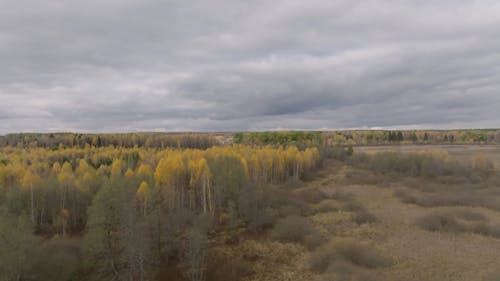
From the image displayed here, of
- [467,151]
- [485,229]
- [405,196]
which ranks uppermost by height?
[467,151]

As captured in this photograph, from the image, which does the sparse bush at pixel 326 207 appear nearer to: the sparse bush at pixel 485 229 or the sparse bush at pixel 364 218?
the sparse bush at pixel 364 218

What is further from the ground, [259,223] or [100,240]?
[100,240]

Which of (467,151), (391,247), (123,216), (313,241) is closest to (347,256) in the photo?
(313,241)

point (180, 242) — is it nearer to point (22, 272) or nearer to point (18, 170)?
point (22, 272)

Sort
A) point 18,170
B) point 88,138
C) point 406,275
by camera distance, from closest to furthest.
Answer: point 406,275 → point 18,170 → point 88,138

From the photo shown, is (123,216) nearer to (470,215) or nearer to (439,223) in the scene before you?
(439,223)

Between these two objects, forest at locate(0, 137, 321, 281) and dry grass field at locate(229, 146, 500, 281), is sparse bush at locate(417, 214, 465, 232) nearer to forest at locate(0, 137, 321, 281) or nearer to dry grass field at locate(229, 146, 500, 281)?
dry grass field at locate(229, 146, 500, 281)

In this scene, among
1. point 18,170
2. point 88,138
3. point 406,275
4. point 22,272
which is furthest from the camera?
point 88,138

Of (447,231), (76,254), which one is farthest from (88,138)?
(447,231)
